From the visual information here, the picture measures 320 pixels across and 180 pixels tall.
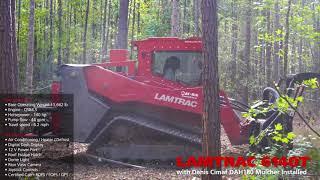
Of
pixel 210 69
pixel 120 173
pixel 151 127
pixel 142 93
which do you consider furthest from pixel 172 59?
pixel 210 69

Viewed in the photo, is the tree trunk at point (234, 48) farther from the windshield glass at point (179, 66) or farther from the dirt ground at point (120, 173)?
the dirt ground at point (120, 173)

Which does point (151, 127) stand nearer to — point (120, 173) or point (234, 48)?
point (120, 173)

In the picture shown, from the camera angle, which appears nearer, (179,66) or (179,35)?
(179,66)

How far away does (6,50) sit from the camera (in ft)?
19.7

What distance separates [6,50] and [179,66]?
15.3 feet

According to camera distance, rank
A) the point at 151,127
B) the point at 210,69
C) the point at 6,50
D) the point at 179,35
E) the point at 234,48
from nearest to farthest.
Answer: the point at 210,69
the point at 6,50
the point at 151,127
the point at 179,35
the point at 234,48

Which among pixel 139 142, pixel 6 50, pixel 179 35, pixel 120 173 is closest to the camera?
pixel 6 50

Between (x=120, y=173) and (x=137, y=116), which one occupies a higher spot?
(x=137, y=116)

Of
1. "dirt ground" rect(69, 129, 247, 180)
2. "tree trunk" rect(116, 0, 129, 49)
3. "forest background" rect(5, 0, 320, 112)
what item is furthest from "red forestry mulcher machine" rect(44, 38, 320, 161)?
"forest background" rect(5, 0, 320, 112)

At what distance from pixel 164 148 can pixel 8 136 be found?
11.2 ft

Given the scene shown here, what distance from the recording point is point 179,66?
9.77m

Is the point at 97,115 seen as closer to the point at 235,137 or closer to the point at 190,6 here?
the point at 235,137

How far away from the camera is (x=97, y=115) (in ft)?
27.9

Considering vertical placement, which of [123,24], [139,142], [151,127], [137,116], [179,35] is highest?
[123,24]
